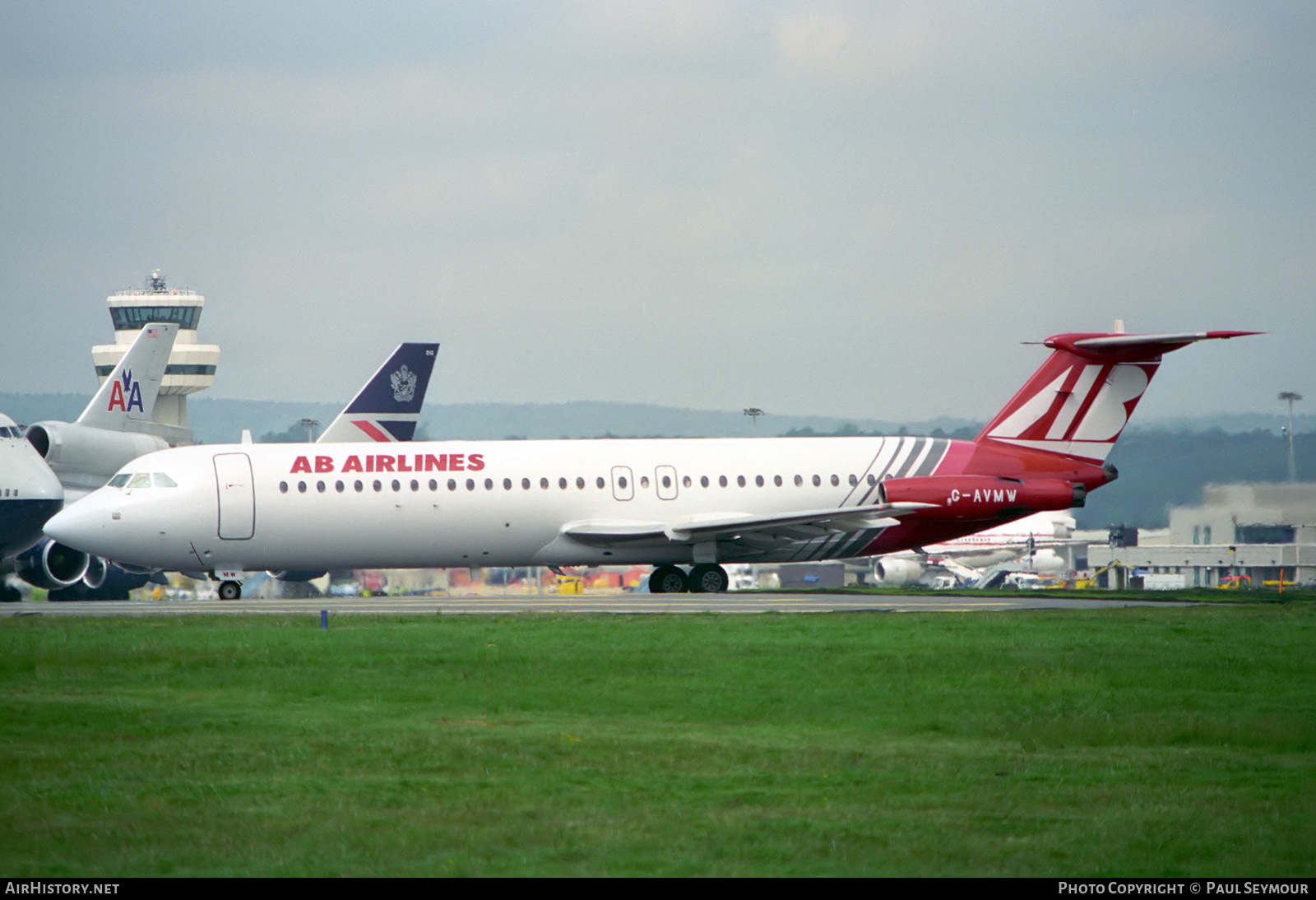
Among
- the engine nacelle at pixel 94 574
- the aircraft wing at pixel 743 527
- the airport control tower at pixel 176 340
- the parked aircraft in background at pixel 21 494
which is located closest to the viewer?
the aircraft wing at pixel 743 527

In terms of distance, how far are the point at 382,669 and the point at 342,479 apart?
1595 centimetres

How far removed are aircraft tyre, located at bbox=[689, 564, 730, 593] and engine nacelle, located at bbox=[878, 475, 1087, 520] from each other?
13.0 feet

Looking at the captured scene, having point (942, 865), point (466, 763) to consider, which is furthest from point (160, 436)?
point (942, 865)

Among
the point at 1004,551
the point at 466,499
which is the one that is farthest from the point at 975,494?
the point at 1004,551

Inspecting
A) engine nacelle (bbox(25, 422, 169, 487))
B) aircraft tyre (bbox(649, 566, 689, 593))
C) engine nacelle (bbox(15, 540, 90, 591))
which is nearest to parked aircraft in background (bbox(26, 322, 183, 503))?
engine nacelle (bbox(25, 422, 169, 487))

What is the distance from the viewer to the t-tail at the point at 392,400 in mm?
58500

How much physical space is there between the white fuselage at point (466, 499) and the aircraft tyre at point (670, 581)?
386mm

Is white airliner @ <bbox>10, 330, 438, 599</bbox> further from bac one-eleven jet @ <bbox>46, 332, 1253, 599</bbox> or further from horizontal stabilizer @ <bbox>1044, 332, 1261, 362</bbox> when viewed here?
horizontal stabilizer @ <bbox>1044, 332, 1261, 362</bbox>

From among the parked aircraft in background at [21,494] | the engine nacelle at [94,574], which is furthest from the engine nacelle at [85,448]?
the parked aircraft in background at [21,494]

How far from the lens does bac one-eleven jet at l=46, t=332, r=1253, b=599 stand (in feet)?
108

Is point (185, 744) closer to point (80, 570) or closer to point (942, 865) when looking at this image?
point (942, 865)

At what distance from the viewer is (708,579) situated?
34.8 meters

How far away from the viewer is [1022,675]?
17.1 meters

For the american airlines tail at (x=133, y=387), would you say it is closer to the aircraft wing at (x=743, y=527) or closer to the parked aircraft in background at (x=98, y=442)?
the parked aircraft in background at (x=98, y=442)
